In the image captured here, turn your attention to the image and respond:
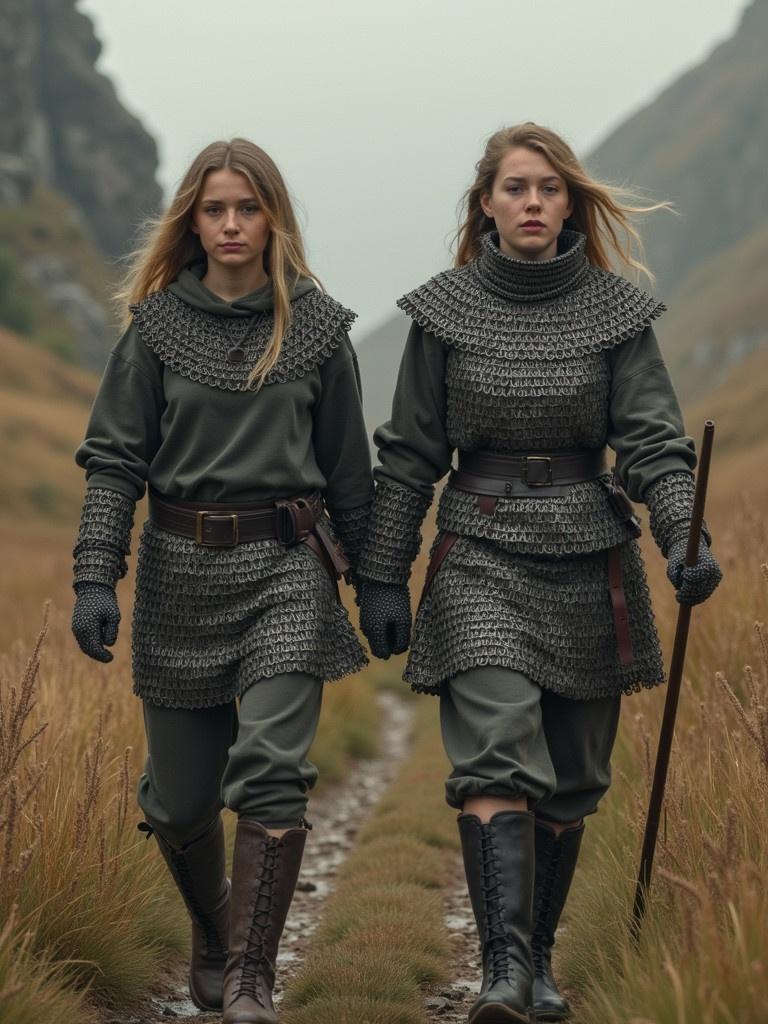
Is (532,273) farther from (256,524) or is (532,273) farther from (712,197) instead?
(712,197)

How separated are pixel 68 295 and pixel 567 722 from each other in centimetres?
7391

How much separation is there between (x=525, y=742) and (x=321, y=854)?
349 cm

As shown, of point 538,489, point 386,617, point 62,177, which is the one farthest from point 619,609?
point 62,177

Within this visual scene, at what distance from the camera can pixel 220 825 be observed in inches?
181

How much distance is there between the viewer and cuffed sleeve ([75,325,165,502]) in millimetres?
4375

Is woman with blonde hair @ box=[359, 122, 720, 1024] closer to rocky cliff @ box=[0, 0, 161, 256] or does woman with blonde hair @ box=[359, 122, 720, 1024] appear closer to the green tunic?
the green tunic

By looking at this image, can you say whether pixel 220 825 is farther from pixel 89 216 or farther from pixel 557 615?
pixel 89 216

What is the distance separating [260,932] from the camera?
12.3 ft

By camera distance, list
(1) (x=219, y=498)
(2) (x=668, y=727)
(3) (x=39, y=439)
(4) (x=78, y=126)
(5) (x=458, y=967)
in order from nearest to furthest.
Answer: (2) (x=668, y=727)
(1) (x=219, y=498)
(5) (x=458, y=967)
(3) (x=39, y=439)
(4) (x=78, y=126)

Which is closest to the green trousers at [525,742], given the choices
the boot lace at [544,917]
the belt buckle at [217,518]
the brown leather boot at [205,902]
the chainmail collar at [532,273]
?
the boot lace at [544,917]

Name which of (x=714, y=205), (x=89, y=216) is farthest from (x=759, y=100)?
(x=89, y=216)

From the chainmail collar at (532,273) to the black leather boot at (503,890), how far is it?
1.52 metres

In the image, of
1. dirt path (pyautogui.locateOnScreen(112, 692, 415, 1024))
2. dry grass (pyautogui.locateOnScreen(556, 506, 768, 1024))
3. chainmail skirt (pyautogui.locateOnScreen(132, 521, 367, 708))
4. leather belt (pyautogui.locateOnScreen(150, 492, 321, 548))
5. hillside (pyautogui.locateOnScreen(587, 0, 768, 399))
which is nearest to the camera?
dry grass (pyautogui.locateOnScreen(556, 506, 768, 1024))

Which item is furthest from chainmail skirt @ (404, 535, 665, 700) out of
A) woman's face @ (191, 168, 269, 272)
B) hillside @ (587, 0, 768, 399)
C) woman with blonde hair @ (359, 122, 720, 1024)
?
hillside @ (587, 0, 768, 399)
